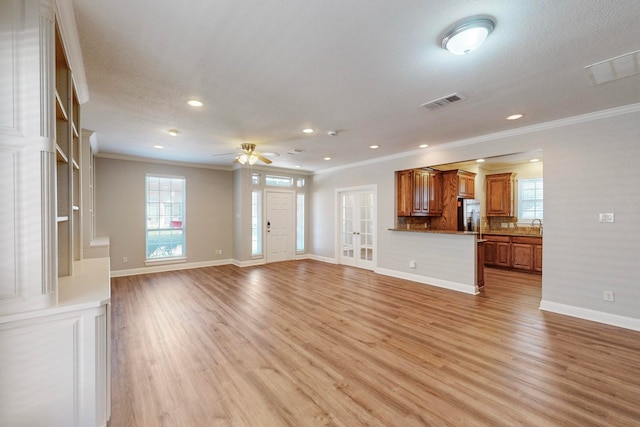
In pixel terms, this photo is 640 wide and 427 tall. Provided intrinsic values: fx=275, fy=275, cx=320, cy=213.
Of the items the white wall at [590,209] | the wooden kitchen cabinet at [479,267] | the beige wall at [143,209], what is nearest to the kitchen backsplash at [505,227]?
the wooden kitchen cabinet at [479,267]

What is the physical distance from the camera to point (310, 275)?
5996 mm

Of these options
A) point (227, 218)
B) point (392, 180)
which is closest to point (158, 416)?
point (392, 180)

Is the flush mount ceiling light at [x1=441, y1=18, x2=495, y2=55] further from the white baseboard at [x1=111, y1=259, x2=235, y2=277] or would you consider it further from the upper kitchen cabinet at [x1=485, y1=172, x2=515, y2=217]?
the white baseboard at [x1=111, y1=259, x2=235, y2=277]

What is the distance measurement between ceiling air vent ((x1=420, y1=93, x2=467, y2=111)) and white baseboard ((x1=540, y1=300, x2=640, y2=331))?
3109 millimetres

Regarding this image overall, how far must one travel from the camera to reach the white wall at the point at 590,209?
3.24 m

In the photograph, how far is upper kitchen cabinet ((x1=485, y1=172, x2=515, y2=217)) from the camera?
23.0 feet

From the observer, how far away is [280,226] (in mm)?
7641

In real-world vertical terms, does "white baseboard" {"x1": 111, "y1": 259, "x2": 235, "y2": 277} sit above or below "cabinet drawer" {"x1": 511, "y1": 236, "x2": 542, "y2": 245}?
below

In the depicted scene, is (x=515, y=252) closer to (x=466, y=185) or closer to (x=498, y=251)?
(x=498, y=251)

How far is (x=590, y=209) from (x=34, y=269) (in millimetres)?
5331

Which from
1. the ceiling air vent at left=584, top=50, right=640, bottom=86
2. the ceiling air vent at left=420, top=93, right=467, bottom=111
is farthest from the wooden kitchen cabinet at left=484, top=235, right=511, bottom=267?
the ceiling air vent at left=420, top=93, right=467, bottom=111

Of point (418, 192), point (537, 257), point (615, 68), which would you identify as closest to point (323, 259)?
point (418, 192)

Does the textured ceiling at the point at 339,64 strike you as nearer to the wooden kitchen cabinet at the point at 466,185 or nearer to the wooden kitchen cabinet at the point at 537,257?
the wooden kitchen cabinet at the point at 466,185

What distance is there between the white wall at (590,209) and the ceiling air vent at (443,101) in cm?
175
